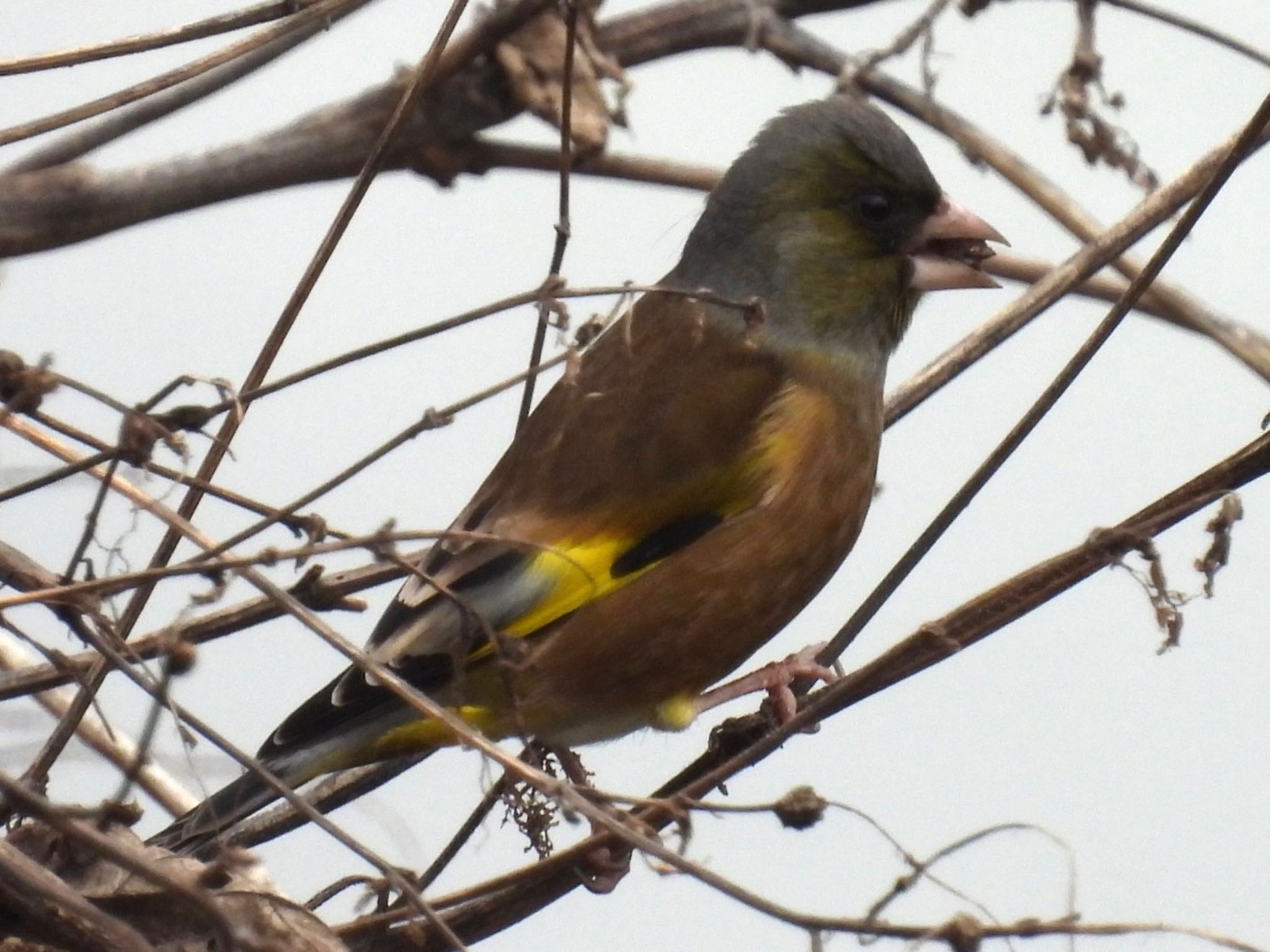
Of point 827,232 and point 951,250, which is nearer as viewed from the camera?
point 951,250

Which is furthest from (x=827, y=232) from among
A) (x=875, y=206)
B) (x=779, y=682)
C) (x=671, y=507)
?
(x=779, y=682)

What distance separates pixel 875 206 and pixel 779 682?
3.41ft

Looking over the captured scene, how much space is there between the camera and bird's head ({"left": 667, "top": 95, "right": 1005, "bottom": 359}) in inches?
142

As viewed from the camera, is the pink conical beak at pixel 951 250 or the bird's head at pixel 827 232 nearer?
the pink conical beak at pixel 951 250

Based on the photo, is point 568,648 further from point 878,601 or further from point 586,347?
point 878,601

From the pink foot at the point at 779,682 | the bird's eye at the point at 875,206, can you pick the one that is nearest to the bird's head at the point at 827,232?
the bird's eye at the point at 875,206

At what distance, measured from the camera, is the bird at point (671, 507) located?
2.98 meters

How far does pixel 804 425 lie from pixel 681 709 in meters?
0.55

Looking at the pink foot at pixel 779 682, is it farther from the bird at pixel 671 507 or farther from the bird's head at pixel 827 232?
the bird's head at pixel 827 232

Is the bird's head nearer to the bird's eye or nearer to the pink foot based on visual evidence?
the bird's eye

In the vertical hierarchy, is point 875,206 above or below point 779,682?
above

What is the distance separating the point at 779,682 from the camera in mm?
3156

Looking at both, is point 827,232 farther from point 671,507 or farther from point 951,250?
point 671,507

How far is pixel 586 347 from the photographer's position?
2.51 meters
